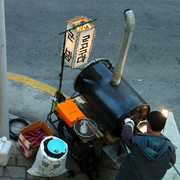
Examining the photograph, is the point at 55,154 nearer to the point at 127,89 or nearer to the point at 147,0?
the point at 127,89

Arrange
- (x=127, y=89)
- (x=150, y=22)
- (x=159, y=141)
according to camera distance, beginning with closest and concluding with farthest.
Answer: (x=159, y=141), (x=127, y=89), (x=150, y=22)

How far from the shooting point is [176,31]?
9898 millimetres

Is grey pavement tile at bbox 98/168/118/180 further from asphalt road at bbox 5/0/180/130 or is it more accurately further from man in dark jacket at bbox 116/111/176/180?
asphalt road at bbox 5/0/180/130

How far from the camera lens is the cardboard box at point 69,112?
17.3 ft

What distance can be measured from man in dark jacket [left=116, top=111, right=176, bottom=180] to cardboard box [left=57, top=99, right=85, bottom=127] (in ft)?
4.71

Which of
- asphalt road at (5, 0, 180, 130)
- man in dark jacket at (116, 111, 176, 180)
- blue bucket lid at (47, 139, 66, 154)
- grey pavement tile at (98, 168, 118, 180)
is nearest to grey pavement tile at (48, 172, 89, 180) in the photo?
grey pavement tile at (98, 168, 118, 180)

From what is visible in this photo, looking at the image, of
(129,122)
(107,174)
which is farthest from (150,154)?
(107,174)

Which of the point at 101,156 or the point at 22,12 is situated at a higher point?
the point at 22,12

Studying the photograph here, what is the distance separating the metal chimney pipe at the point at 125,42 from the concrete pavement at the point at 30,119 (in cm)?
164

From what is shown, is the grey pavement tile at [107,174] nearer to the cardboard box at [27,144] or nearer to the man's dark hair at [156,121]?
the cardboard box at [27,144]

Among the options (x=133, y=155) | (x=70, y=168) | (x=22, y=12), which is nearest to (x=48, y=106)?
(x=70, y=168)

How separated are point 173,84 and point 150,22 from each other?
2.94 metres

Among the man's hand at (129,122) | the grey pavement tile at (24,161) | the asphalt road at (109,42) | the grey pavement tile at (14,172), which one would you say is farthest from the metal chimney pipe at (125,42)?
the asphalt road at (109,42)

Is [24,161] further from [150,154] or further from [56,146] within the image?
[150,154]
